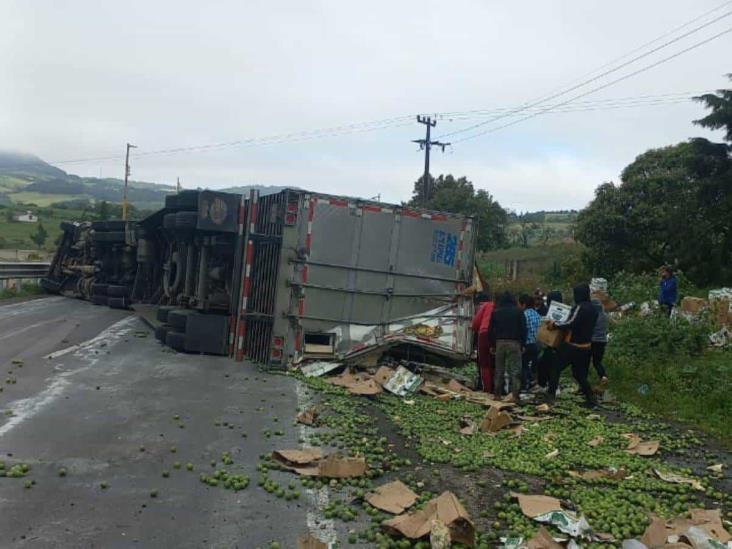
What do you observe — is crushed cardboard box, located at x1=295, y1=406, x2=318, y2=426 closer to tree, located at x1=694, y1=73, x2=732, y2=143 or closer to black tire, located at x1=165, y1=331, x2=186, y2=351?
black tire, located at x1=165, y1=331, x2=186, y2=351

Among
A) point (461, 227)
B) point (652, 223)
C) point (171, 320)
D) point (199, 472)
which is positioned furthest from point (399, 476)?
point (652, 223)

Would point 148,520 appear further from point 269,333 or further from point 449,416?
point 269,333

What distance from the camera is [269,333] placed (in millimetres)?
10883

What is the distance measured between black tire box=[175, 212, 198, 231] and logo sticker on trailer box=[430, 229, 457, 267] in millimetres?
4685

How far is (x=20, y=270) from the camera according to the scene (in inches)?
1019

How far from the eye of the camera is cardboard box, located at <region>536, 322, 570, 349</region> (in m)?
9.65

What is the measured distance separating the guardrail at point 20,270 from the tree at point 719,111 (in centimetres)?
2484

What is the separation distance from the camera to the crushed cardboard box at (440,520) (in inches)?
173

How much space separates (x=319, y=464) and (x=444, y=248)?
641 centimetres

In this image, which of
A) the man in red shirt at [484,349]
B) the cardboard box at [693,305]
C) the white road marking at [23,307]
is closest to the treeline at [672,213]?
the cardboard box at [693,305]

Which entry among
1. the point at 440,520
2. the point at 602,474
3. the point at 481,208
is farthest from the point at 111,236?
the point at 481,208

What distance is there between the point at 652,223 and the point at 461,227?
49.1 ft

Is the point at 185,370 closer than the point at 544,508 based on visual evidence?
No

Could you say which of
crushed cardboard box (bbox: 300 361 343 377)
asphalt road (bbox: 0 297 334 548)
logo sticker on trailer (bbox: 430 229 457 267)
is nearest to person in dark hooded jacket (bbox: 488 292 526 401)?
logo sticker on trailer (bbox: 430 229 457 267)
